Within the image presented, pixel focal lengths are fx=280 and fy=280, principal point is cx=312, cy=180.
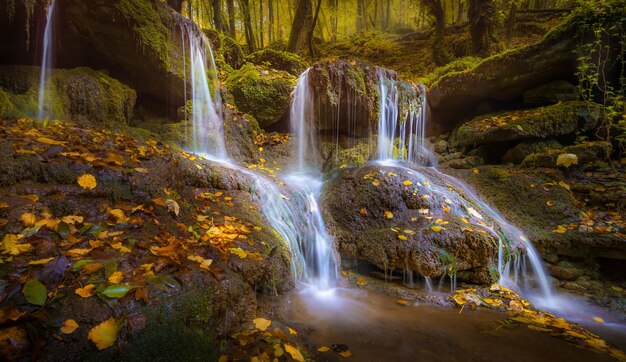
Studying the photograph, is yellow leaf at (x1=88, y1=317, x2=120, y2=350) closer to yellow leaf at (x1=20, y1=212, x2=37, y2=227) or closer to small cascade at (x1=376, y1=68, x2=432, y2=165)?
yellow leaf at (x1=20, y1=212, x2=37, y2=227)

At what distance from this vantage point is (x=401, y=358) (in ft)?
8.46

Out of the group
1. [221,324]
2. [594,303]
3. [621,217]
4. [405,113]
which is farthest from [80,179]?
[621,217]

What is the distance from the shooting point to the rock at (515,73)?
6.91 m

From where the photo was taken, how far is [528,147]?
289 inches

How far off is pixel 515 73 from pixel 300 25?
350 inches

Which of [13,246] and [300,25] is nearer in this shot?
[13,246]

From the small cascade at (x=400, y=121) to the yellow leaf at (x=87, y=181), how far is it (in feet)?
23.2

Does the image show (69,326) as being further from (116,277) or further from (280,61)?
(280,61)

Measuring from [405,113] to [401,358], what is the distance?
25.2ft

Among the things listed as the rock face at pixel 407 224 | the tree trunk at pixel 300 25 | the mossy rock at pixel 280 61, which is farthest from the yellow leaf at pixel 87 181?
the tree trunk at pixel 300 25

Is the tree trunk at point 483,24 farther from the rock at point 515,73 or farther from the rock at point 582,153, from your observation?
the rock at point 582,153

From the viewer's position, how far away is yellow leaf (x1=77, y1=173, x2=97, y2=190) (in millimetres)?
3090

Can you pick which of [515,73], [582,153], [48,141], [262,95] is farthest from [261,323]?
[515,73]

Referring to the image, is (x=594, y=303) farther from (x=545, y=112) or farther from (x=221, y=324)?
(x=221, y=324)
